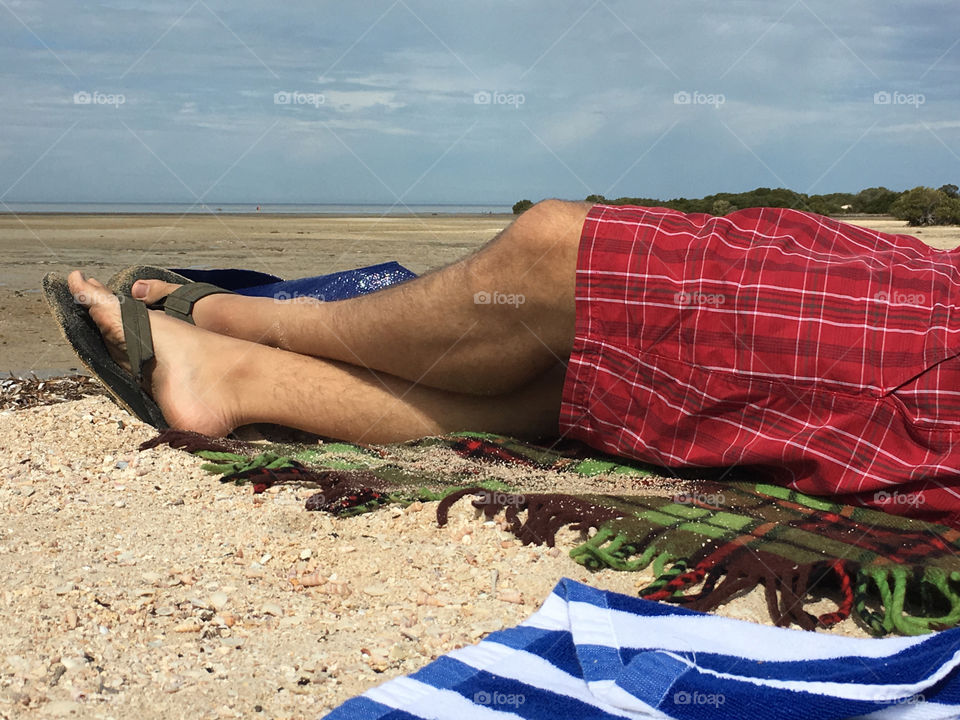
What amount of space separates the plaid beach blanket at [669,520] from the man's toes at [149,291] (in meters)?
0.70

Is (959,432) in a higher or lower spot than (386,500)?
higher

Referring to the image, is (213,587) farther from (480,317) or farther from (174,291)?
(174,291)

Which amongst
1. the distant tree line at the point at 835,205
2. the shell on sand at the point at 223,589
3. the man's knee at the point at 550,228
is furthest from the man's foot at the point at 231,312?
the distant tree line at the point at 835,205

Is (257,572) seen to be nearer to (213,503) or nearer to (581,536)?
(213,503)

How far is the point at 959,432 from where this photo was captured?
185 centimetres

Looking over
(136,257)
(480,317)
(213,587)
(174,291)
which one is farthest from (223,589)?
(136,257)

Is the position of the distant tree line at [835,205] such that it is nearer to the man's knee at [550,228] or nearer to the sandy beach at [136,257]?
the sandy beach at [136,257]

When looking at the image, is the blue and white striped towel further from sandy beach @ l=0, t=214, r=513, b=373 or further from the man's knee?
sandy beach @ l=0, t=214, r=513, b=373

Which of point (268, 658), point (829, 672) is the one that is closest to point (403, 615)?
point (268, 658)

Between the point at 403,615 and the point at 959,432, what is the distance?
1238 millimetres

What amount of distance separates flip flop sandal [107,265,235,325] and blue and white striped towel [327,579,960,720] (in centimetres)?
199

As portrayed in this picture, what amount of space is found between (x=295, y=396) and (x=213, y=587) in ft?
3.38

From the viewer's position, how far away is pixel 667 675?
1.29 meters

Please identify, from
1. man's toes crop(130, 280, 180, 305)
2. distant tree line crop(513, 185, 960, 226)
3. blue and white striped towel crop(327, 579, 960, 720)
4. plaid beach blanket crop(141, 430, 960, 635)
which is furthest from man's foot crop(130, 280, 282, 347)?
distant tree line crop(513, 185, 960, 226)
